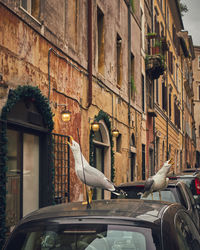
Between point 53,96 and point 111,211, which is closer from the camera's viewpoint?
point 111,211

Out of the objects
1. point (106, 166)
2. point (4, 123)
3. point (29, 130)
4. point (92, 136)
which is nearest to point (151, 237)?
point (4, 123)

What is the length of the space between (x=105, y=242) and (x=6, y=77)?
466 cm

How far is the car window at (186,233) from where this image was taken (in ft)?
10.5

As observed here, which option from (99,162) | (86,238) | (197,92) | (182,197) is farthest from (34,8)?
(197,92)

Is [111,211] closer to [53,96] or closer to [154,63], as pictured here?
[53,96]

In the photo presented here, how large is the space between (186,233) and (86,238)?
3.21 ft

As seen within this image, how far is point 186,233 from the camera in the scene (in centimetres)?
352

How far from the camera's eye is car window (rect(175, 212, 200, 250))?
3.19 metres

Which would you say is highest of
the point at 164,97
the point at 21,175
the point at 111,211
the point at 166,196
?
the point at 164,97

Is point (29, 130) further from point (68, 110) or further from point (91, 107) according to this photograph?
point (91, 107)

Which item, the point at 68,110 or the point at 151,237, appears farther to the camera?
the point at 68,110

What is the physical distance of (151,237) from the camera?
282cm

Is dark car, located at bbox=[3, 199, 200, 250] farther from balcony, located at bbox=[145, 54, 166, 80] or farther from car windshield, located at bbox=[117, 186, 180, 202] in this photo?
balcony, located at bbox=[145, 54, 166, 80]

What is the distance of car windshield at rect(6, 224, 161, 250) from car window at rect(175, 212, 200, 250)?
328 millimetres
